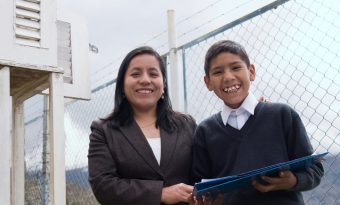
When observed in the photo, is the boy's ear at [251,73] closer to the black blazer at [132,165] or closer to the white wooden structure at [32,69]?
A: the black blazer at [132,165]

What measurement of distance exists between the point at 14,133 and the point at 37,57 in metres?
0.89

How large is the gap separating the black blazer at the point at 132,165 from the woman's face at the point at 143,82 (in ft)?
0.34

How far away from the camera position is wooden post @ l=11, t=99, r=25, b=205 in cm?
381

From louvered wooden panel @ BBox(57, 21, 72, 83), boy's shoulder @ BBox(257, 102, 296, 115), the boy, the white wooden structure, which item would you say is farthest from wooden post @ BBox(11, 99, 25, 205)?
boy's shoulder @ BBox(257, 102, 296, 115)

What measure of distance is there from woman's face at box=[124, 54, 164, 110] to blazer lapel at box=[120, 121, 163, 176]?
4.5 inches

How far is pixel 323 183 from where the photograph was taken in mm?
2113

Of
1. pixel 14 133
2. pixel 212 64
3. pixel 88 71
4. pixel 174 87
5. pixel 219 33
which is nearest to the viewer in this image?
pixel 212 64

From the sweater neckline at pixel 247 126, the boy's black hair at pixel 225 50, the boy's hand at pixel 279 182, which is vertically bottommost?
the boy's hand at pixel 279 182

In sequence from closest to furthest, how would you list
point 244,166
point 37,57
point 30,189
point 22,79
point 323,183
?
point 244,166 → point 323,183 → point 37,57 → point 22,79 → point 30,189

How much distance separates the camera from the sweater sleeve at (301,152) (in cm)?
169

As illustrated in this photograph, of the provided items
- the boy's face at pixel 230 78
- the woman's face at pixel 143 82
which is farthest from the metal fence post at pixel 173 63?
the boy's face at pixel 230 78

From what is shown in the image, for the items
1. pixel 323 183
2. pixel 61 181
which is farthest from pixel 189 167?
pixel 61 181

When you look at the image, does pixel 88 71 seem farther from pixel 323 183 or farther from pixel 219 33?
pixel 323 183

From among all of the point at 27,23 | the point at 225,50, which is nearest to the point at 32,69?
the point at 27,23
